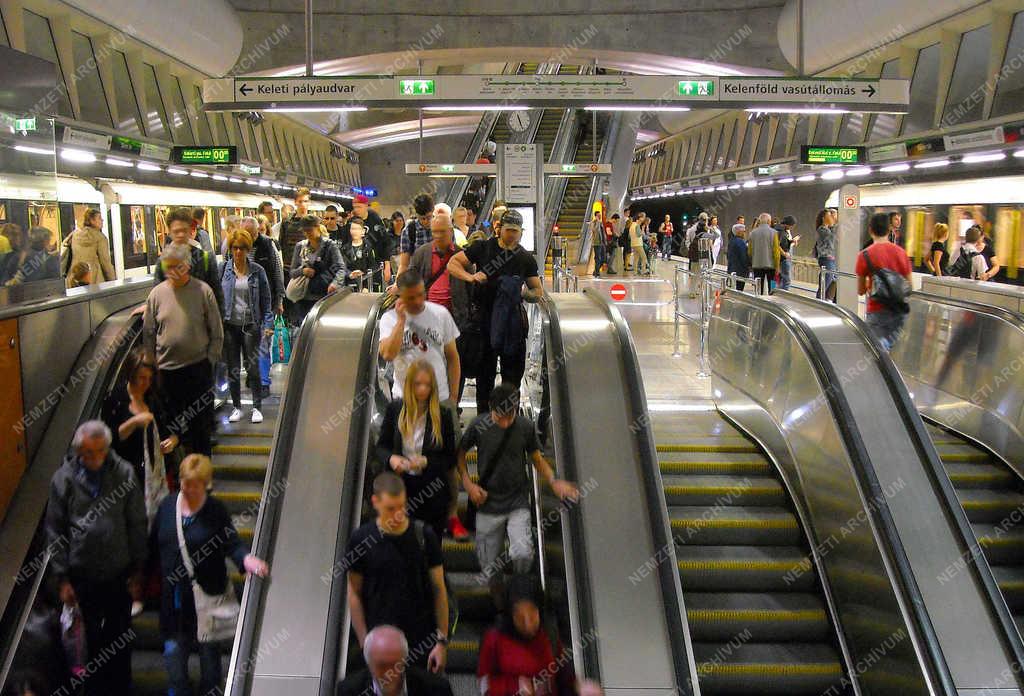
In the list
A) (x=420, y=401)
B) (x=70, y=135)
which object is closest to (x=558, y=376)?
(x=420, y=401)

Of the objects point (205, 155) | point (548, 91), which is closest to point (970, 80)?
point (548, 91)

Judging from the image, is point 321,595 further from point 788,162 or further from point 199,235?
point 788,162

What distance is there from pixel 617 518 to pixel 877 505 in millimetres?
1489

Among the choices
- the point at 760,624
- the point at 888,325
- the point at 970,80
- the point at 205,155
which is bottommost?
the point at 760,624

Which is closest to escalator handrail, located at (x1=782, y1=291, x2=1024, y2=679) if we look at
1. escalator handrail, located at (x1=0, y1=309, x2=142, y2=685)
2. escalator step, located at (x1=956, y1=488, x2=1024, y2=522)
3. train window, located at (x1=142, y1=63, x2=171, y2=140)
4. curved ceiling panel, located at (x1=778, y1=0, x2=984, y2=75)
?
escalator step, located at (x1=956, y1=488, x2=1024, y2=522)

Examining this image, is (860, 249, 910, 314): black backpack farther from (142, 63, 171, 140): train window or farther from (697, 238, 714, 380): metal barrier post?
(142, 63, 171, 140): train window

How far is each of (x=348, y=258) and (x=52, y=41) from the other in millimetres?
9187

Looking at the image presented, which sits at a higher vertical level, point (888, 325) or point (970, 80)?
point (970, 80)

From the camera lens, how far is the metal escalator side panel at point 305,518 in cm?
436

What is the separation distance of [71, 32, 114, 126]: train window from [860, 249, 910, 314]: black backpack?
1414 centimetres

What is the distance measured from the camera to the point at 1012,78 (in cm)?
1479

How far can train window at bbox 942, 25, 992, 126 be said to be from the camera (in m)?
15.8

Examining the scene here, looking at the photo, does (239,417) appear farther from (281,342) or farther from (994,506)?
(994,506)

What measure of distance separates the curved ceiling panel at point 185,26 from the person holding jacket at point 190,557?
40.9ft
